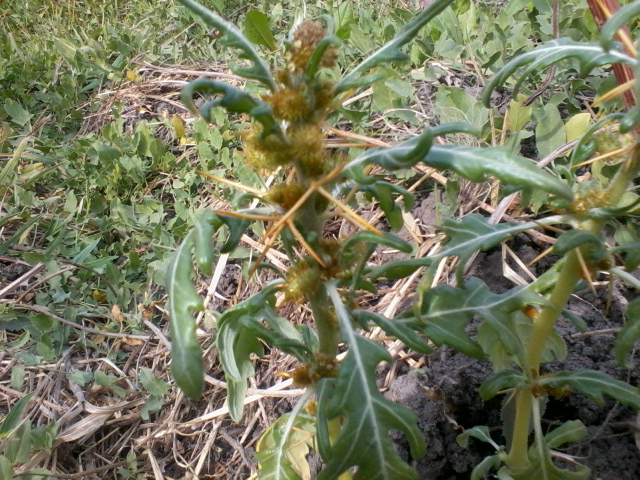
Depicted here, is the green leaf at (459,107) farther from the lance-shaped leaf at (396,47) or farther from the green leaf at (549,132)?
the lance-shaped leaf at (396,47)

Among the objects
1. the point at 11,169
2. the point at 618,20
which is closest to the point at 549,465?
the point at 618,20

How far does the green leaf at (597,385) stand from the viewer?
1188 millimetres

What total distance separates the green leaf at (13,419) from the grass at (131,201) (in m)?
0.04

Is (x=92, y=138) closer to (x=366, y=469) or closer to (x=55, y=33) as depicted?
(x=55, y=33)

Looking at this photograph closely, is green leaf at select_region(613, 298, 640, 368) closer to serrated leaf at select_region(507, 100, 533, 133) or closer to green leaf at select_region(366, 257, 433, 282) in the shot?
green leaf at select_region(366, 257, 433, 282)

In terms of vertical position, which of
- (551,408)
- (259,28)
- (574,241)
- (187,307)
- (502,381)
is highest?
(259,28)

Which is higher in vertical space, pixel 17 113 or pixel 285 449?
pixel 17 113

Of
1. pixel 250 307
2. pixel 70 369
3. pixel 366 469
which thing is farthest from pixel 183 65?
pixel 366 469

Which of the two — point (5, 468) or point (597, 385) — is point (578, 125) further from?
point (5, 468)

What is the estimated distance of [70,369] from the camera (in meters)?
1.91

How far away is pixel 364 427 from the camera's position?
1.02 metres

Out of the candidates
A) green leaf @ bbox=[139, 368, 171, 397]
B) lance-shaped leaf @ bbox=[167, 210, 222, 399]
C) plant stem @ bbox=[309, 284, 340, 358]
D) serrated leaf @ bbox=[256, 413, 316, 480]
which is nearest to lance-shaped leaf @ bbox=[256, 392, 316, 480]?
serrated leaf @ bbox=[256, 413, 316, 480]

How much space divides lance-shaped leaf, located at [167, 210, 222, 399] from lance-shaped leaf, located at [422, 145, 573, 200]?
15.7 inches

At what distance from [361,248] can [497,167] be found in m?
0.28
